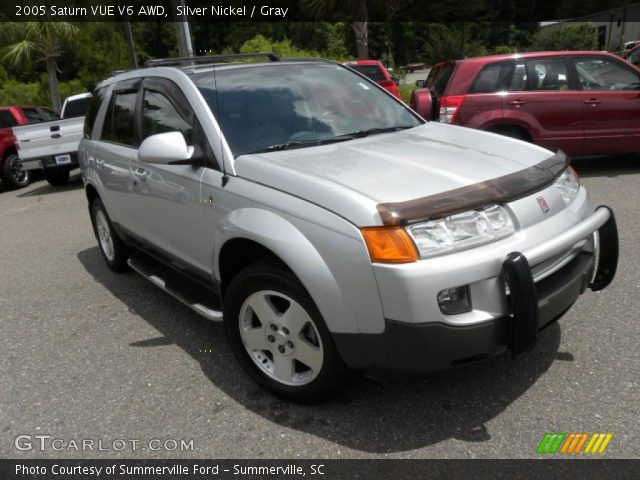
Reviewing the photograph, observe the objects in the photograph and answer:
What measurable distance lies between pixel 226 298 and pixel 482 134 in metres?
1.83

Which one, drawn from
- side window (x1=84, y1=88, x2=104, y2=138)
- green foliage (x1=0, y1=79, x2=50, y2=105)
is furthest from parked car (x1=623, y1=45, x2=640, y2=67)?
green foliage (x1=0, y1=79, x2=50, y2=105)

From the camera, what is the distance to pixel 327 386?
107 inches

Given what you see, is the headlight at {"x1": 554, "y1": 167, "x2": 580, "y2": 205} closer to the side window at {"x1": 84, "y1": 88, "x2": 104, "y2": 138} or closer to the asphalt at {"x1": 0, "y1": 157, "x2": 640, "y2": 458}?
the asphalt at {"x1": 0, "y1": 157, "x2": 640, "y2": 458}

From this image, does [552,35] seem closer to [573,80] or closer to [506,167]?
[573,80]

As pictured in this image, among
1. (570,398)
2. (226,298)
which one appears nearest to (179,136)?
(226,298)

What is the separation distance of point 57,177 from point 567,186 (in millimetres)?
10978

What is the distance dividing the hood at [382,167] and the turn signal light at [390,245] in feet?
0.18

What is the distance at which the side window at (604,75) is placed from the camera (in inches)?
293

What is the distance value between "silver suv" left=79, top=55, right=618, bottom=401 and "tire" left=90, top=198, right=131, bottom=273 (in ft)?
3.25

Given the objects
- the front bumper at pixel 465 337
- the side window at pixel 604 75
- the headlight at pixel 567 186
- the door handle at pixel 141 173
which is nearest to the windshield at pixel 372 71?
the side window at pixel 604 75

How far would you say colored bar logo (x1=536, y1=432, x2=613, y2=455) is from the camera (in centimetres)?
245

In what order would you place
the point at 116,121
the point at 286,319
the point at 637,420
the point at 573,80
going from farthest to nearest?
the point at 573,80
the point at 116,121
the point at 286,319
the point at 637,420

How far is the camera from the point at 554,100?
735 cm

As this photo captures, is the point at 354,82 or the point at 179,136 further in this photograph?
the point at 354,82
